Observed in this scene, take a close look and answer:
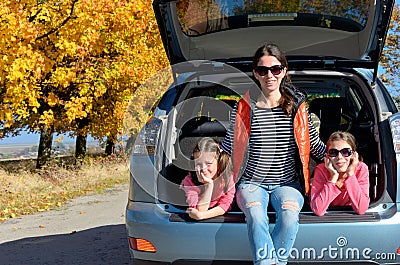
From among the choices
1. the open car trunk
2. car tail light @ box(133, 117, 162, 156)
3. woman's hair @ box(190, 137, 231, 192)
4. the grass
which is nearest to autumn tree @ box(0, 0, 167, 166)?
the grass

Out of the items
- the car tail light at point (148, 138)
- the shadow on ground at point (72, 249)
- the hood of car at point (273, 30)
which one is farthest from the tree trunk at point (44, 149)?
the car tail light at point (148, 138)

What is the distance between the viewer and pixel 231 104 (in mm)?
4945

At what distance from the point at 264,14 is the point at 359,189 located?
1.73 m

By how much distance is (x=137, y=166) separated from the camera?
3.52m

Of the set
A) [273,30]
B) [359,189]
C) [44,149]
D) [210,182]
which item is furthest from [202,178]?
[44,149]

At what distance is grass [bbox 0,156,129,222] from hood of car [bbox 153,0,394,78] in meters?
5.02

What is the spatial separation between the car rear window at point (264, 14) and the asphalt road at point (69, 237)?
A: 2434 mm

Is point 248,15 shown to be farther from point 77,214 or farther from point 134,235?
point 77,214

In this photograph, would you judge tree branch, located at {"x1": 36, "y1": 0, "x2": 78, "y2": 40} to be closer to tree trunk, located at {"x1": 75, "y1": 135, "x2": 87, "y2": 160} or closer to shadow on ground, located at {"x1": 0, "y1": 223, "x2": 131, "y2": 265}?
shadow on ground, located at {"x1": 0, "y1": 223, "x2": 131, "y2": 265}

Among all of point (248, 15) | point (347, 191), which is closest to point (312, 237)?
point (347, 191)

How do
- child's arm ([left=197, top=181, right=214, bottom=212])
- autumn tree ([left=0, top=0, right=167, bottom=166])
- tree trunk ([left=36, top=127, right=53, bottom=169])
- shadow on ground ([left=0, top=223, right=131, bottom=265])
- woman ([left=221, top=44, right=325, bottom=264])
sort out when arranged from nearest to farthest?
child's arm ([left=197, top=181, right=214, bottom=212]), woman ([left=221, top=44, right=325, bottom=264]), shadow on ground ([left=0, top=223, right=131, bottom=265]), autumn tree ([left=0, top=0, right=167, bottom=166]), tree trunk ([left=36, top=127, right=53, bottom=169])

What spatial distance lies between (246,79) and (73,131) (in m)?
14.6

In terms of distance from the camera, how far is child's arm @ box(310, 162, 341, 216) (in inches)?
127

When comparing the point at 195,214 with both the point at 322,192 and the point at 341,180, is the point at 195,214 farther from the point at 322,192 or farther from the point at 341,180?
the point at 341,180
